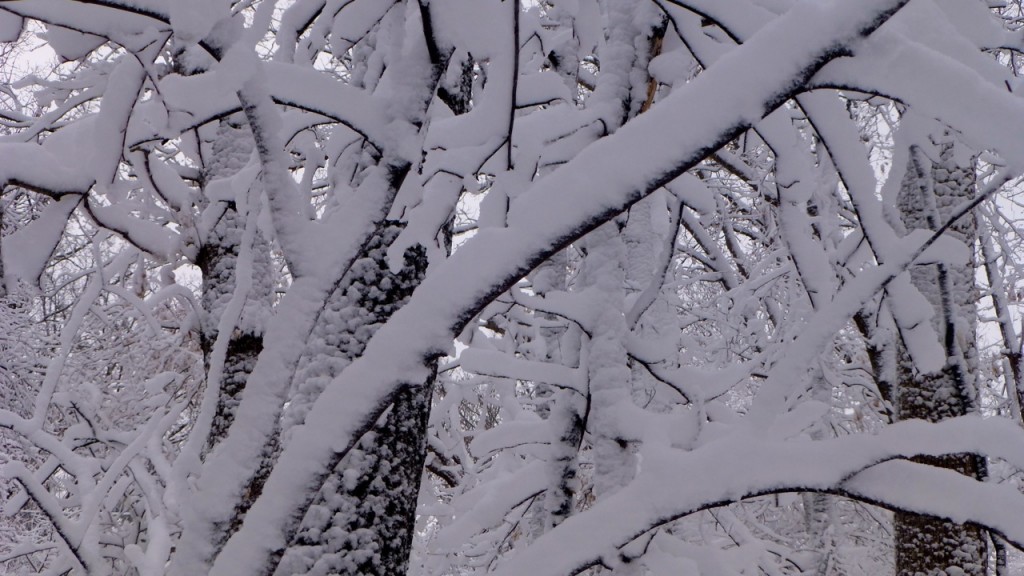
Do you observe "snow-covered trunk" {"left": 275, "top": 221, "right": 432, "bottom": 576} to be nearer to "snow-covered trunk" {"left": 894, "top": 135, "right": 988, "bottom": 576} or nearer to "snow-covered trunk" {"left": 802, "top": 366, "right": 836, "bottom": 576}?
"snow-covered trunk" {"left": 894, "top": 135, "right": 988, "bottom": 576}

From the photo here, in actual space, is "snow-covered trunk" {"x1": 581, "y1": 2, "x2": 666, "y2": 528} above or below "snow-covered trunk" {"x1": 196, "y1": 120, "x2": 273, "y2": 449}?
below

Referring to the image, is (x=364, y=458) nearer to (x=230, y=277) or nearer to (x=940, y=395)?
(x=230, y=277)

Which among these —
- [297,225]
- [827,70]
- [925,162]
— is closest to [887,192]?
[925,162]

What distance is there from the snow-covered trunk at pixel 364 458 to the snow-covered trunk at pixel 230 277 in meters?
1.28

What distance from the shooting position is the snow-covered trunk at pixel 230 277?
11.4 feet

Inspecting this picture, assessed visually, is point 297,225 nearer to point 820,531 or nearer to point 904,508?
point 904,508

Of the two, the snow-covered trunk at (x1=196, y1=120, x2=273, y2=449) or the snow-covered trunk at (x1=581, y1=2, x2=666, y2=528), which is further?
the snow-covered trunk at (x1=196, y1=120, x2=273, y2=449)

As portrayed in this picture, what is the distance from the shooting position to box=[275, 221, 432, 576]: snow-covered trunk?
2055mm

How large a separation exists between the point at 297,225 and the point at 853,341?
7.63 meters

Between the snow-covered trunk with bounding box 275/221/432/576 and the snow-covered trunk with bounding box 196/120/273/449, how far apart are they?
4.19ft

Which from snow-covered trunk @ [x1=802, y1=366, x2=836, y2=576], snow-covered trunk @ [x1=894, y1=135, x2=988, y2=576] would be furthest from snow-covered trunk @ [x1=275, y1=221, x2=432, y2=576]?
snow-covered trunk @ [x1=802, y1=366, x2=836, y2=576]

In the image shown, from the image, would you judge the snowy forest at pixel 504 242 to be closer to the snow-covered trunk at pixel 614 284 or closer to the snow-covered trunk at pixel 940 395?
the snow-covered trunk at pixel 614 284

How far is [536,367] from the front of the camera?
7.07 ft

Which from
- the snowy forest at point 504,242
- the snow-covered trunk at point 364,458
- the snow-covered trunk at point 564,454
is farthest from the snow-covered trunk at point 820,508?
the snow-covered trunk at point 364,458
